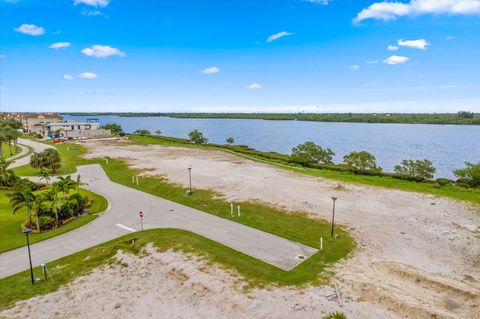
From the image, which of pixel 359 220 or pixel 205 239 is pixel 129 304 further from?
pixel 359 220

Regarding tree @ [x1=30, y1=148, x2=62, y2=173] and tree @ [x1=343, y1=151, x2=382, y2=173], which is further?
tree @ [x1=343, y1=151, x2=382, y2=173]

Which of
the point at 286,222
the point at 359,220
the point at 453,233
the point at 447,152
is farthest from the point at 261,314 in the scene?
the point at 447,152

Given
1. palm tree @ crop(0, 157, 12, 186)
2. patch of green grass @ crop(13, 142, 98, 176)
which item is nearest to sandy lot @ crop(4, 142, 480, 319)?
palm tree @ crop(0, 157, 12, 186)

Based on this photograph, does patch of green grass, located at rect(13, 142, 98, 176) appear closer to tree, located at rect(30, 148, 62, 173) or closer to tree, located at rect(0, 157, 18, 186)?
tree, located at rect(30, 148, 62, 173)

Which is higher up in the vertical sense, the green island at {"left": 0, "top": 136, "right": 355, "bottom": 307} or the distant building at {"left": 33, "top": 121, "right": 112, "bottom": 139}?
the distant building at {"left": 33, "top": 121, "right": 112, "bottom": 139}

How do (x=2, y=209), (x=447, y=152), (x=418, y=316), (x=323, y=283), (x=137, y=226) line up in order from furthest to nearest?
(x=447, y=152)
(x=2, y=209)
(x=137, y=226)
(x=323, y=283)
(x=418, y=316)

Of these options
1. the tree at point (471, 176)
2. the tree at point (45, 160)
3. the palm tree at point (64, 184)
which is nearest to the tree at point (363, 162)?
the tree at point (471, 176)

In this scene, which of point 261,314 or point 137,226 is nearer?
point 261,314
